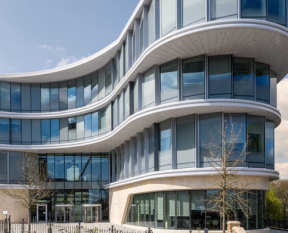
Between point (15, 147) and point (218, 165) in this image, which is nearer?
point (218, 165)

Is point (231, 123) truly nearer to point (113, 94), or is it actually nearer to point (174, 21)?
point (174, 21)

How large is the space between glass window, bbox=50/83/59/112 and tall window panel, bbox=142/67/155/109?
→ 19.5 meters

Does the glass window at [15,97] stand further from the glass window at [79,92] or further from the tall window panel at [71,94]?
the glass window at [79,92]

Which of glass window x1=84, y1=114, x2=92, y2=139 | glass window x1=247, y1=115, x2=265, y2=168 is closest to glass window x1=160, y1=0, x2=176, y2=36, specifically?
glass window x1=247, y1=115, x2=265, y2=168

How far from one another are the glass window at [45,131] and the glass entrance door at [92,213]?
9.23 m

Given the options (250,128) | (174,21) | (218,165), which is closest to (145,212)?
(218,165)

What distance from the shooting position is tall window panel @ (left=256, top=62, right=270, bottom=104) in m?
26.2

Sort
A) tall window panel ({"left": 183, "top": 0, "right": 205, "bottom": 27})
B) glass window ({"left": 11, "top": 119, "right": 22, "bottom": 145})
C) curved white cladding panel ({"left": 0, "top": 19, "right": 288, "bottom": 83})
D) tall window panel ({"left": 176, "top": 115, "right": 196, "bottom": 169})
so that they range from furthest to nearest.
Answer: glass window ({"left": 11, "top": 119, "right": 22, "bottom": 145}), tall window panel ({"left": 176, "top": 115, "right": 196, "bottom": 169}), tall window panel ({"left": 183, "top": 0, "right": 205, "bottom": 27}), curved white cladding panel ({"left": 0, "top": 19, "right": 288, "bottom": 83})

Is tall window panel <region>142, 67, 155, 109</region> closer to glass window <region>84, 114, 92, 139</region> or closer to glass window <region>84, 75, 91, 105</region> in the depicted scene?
glass window <region>84, 114, 92, 139</region>

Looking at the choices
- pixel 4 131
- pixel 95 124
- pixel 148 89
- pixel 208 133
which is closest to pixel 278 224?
pixel 208 133

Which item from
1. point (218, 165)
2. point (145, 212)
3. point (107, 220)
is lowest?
point (107, 220)

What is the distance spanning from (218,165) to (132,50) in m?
12.6

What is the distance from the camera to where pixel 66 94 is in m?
45.1

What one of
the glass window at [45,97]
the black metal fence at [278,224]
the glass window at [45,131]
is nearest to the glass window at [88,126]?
the glass window at [45,131]
